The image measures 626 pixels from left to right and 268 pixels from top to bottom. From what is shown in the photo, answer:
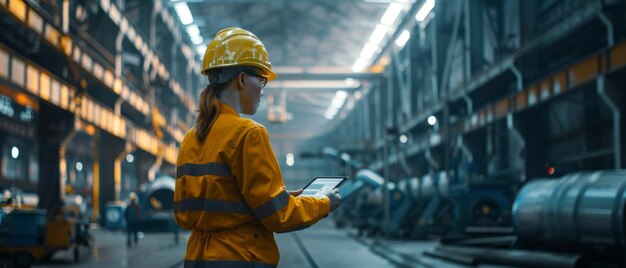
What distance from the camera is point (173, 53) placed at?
48406mm

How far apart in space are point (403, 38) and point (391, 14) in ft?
5.48

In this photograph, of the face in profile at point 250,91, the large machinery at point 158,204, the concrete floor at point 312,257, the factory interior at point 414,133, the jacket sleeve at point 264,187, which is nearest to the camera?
the jacket sleeve at point 264,187

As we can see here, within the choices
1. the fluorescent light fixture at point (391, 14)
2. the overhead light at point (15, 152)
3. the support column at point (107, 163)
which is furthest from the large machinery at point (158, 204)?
the fluorescent light fixture at point (391, 14)

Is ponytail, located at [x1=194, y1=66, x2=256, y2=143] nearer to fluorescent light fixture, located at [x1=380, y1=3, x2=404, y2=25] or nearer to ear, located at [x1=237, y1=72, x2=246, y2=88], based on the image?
ear, located at [x1=237, y1=72, x2=246, y2=88]

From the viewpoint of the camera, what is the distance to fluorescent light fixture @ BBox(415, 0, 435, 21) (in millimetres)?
38500

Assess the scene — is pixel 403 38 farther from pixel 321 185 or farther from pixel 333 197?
pixel 333 197

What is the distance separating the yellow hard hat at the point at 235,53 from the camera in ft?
10.3

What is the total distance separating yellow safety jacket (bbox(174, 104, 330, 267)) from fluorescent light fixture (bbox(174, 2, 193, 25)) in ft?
142

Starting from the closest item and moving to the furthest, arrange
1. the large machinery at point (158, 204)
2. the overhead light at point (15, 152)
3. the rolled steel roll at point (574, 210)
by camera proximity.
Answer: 1. the rolled steel roll at point (574, 210)
2. the large machinery at point (158, 204)
3. the overhead light at point (15, 152)

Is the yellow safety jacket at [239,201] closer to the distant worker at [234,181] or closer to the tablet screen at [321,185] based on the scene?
the distant worker at [234,181]

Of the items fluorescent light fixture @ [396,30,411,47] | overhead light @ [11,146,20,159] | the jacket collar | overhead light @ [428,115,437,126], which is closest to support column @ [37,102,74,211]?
overhead light @ [428,115,437,126]

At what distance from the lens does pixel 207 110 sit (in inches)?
123

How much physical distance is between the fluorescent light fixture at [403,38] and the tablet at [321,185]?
41329 mm

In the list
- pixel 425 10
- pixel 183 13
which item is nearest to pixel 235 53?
pixel 425 10
